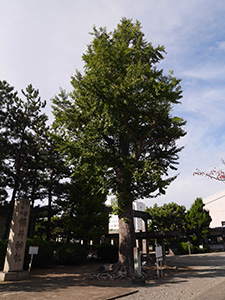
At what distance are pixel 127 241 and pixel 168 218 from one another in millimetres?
30119

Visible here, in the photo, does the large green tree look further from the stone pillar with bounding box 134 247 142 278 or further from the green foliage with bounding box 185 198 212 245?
the green foliage with bounding box 185 198 212 245

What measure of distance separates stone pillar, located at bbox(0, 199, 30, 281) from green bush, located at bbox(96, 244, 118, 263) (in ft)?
31.8

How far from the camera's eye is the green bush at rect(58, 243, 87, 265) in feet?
54.8

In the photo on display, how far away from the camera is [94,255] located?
22312mm

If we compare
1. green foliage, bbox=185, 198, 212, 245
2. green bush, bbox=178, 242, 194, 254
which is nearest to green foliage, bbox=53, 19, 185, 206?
green bush, bbox=178, 242, 194, 254

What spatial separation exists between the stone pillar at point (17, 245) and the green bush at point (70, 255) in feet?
17.7

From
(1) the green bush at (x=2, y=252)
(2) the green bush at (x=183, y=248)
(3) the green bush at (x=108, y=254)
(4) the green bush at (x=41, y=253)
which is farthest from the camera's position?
(2) the green bush at (x=183, y=248)

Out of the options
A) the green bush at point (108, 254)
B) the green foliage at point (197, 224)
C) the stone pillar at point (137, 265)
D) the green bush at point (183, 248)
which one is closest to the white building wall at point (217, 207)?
the green foliage at point (197, 224)

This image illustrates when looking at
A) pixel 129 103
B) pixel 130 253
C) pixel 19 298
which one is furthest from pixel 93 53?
pixel 19 298

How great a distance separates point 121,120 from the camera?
1301 cm

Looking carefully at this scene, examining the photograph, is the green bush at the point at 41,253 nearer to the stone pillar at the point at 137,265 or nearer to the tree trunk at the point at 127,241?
the tree trunk at the point at 127,241

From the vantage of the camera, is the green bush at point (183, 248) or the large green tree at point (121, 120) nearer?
the large green tree at point (121, 120)

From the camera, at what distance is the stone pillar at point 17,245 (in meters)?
11.2

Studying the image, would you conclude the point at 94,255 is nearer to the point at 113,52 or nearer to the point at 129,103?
the point at 129,103
